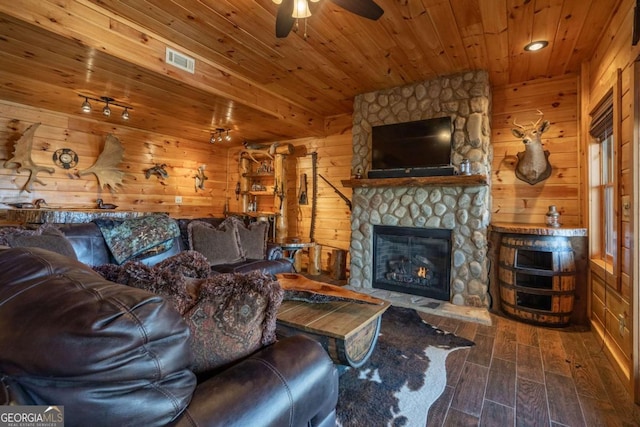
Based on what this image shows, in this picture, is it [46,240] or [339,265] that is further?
[339,265]

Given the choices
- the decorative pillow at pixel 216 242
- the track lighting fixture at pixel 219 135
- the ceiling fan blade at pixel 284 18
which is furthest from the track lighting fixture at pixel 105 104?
the ceiling fan blade at pixel 284 18

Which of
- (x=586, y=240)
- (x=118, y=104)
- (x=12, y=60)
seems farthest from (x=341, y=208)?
(x=12, y=60)

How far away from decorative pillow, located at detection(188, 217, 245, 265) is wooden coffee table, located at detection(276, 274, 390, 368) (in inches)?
51.8

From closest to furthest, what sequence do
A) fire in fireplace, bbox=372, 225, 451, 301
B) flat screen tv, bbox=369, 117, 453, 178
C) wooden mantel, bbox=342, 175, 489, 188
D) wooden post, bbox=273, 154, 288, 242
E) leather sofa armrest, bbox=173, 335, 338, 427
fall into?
1. leather sofa armrest, bbox=173, 335, 338, 427
2. wooden mantel, bbox=342, 175, 489, 188
3. flat screen tv, bbox=369, 117, 453, 178
4. fire in fireplace, bbox=372, 225, 451, 301
5. wooden post, bbox=273, 154, 288, 242

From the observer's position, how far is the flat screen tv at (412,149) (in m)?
3.35

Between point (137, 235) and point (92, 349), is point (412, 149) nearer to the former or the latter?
point (137, 235)

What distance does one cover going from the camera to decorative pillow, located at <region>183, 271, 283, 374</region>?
2.95 ft

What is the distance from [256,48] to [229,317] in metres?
2.51

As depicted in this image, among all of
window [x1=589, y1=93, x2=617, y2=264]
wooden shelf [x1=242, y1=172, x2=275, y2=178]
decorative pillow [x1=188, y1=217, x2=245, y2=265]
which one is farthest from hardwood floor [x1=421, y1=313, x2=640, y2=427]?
wooden shelf [x1=242, y1=172, x2=275, y2=178]

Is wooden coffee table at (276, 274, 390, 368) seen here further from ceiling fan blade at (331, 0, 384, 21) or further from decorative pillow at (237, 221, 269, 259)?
ceiling fan blade at (331, 0, 384, 21)

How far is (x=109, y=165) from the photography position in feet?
14.8

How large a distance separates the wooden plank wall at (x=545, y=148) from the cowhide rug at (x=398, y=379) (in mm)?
1768

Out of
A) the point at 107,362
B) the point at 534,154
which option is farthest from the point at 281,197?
the point at 107,362

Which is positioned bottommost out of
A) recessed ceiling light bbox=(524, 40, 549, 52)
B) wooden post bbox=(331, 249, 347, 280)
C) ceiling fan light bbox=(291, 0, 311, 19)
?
wooden post bbox=(331, 249, 347, 280)
